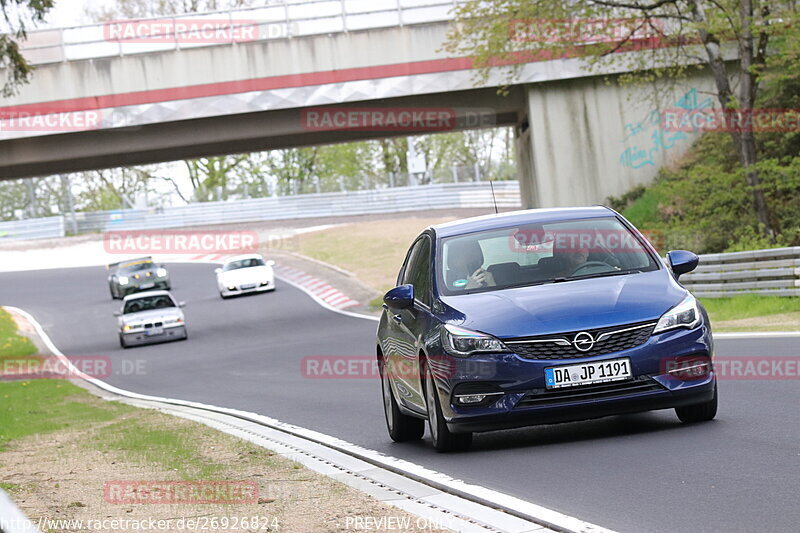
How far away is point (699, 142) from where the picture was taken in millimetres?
37312

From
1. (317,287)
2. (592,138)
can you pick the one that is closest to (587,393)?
(592,138)

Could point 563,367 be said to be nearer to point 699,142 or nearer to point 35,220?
point 699,142

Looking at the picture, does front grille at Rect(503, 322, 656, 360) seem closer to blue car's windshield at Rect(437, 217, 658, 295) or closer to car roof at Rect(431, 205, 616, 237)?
blue car's windshield at Rect(437, 217, 658, 295)

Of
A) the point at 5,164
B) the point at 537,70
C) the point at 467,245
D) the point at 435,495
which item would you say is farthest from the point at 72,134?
the point at 435,495


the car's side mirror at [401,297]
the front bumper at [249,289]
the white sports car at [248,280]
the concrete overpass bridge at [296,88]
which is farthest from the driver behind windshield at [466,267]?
the front bumper at [249,289]

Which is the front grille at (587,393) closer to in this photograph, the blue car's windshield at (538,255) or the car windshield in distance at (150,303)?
the blue car's windshield at (538,255)

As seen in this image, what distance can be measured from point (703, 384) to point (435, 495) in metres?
2.38

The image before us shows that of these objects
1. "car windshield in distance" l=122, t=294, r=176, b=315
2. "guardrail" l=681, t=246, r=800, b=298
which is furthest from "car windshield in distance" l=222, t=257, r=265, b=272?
"guardrail" l=681, t=246, r=800, b=298

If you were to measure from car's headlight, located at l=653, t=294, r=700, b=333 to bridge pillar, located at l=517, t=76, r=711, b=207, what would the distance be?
93.5ft

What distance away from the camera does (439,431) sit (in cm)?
921

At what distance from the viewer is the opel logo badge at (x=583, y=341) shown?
8.48 m

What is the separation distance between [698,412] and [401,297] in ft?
7.57

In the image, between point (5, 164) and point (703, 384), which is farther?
point (5, 164)

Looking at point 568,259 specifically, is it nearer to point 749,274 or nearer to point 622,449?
point 622,449
